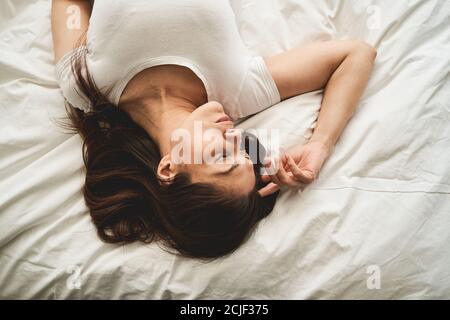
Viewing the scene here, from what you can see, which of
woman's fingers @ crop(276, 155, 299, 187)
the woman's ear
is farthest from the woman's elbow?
the woman's ear

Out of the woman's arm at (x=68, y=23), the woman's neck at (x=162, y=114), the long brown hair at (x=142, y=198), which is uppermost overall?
the woman's arm at (x=68, y=23)

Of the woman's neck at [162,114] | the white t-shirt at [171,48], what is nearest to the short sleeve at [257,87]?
the white t-shirt at [171,48]

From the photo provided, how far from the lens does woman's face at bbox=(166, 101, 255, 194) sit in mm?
826

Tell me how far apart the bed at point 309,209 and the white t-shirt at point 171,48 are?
3.9 inches

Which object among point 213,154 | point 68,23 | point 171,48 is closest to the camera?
point 213,154

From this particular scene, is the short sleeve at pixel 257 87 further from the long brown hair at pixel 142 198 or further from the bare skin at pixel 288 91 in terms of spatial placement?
the long brown hair at pixel 142 198

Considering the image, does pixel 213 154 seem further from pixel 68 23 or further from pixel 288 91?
pixel 68 23

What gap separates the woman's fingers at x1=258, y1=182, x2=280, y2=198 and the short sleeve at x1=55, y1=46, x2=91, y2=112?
521 mm

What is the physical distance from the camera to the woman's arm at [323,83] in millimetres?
900

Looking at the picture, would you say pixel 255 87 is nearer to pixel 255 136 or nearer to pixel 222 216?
pixel 255 136

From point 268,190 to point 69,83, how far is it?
1.92ft

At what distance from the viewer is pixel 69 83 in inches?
38.3

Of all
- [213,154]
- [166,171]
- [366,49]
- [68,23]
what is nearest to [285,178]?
[213,154]
